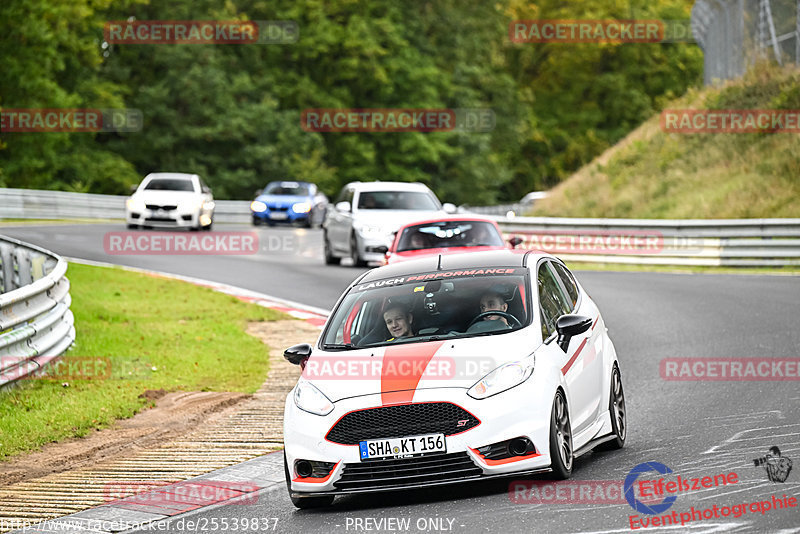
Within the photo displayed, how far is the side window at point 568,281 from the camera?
1021 cm

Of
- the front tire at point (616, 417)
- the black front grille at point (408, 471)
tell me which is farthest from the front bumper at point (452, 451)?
the front tire at point (616, 417)

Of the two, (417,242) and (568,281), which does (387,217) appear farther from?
(568,281)

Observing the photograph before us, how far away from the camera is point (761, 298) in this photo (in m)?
20.1

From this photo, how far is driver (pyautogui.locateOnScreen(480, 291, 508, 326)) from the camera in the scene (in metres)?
9.14

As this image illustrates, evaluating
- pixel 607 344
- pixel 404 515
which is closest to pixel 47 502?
pixel 404 515

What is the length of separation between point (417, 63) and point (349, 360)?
65.5 metres

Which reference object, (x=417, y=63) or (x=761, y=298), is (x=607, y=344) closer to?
(x=761, y=298)

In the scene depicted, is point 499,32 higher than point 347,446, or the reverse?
point 347,446

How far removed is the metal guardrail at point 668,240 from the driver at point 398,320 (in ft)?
61.5

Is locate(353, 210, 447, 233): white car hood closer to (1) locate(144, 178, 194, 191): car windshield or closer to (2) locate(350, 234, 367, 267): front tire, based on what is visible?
(2) locate(350, 234, 367, 267): front tire

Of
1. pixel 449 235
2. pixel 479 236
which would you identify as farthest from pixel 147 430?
pixel 479 236

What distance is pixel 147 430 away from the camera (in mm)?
11781

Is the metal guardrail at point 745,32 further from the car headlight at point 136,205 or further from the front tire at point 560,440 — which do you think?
the front tire at point 560,440

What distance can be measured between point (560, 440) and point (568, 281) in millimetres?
2327
